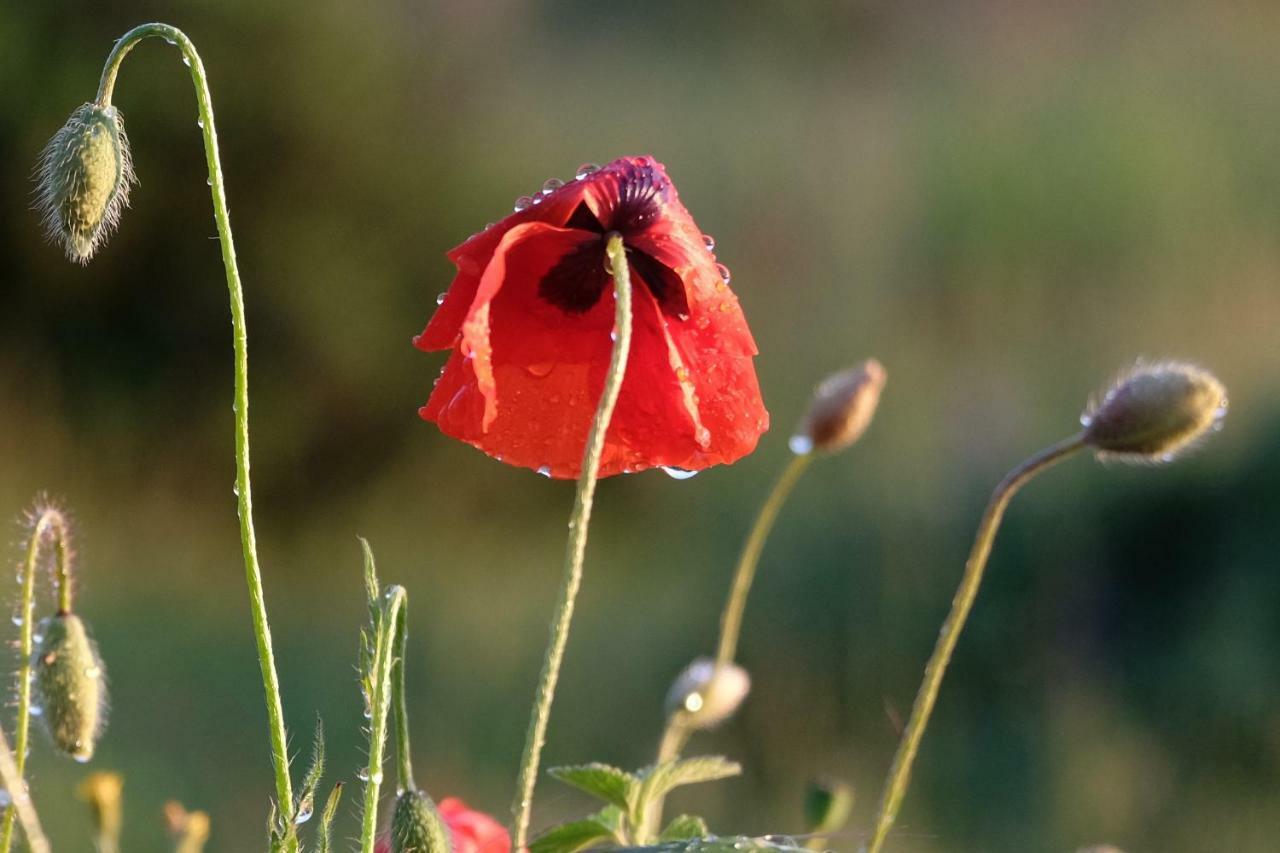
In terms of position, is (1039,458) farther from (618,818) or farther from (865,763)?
(865,763)

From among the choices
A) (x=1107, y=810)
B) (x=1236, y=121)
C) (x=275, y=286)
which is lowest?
(x=1107, y=810)

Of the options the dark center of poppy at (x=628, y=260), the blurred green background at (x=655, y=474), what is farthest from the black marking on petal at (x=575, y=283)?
the blurred green background at (x=655, y=474)

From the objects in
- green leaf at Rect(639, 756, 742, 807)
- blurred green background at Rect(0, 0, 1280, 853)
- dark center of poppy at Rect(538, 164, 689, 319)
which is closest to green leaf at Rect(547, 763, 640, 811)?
green leaf at Rect(639, 756, 742, 807)

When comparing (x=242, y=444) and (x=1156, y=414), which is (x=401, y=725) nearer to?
(x=242, y=444)

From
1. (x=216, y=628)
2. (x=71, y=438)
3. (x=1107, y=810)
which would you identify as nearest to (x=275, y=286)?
(x=71, y=438)

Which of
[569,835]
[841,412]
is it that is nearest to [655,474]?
[841,412]

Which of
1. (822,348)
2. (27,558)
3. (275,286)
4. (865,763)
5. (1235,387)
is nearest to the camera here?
(27,558)
